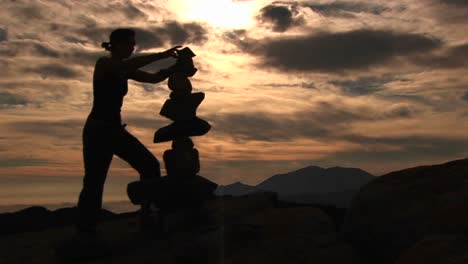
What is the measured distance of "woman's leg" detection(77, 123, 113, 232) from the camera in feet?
29.7

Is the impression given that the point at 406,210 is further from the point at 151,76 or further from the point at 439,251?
the point at 151,76

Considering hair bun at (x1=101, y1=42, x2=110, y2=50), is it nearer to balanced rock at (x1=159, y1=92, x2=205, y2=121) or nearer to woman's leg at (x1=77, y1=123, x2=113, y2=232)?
woman's leg at (x1=77, y1=123, x2=113, y2=232)

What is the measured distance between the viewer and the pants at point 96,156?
9047 millimetres

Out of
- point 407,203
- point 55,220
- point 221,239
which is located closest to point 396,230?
point 407,203

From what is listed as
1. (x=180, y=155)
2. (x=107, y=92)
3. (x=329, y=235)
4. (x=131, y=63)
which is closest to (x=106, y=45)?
(x=131, y=63)

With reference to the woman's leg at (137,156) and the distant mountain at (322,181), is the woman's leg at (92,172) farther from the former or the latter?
the distant mountain at (322,181)

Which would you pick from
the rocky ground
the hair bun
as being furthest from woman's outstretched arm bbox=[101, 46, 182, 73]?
the rocky ground

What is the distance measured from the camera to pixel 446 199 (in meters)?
6.95

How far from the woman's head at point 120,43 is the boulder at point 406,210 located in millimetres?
4116

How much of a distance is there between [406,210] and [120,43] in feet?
16.0

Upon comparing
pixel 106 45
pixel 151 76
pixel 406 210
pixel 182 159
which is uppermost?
pixel 106 45

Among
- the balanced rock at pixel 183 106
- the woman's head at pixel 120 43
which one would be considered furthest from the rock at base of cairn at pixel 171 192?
the woman's head at pixel 120 43

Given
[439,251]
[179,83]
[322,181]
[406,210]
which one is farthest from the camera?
[322,181]

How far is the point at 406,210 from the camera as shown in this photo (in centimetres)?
728
